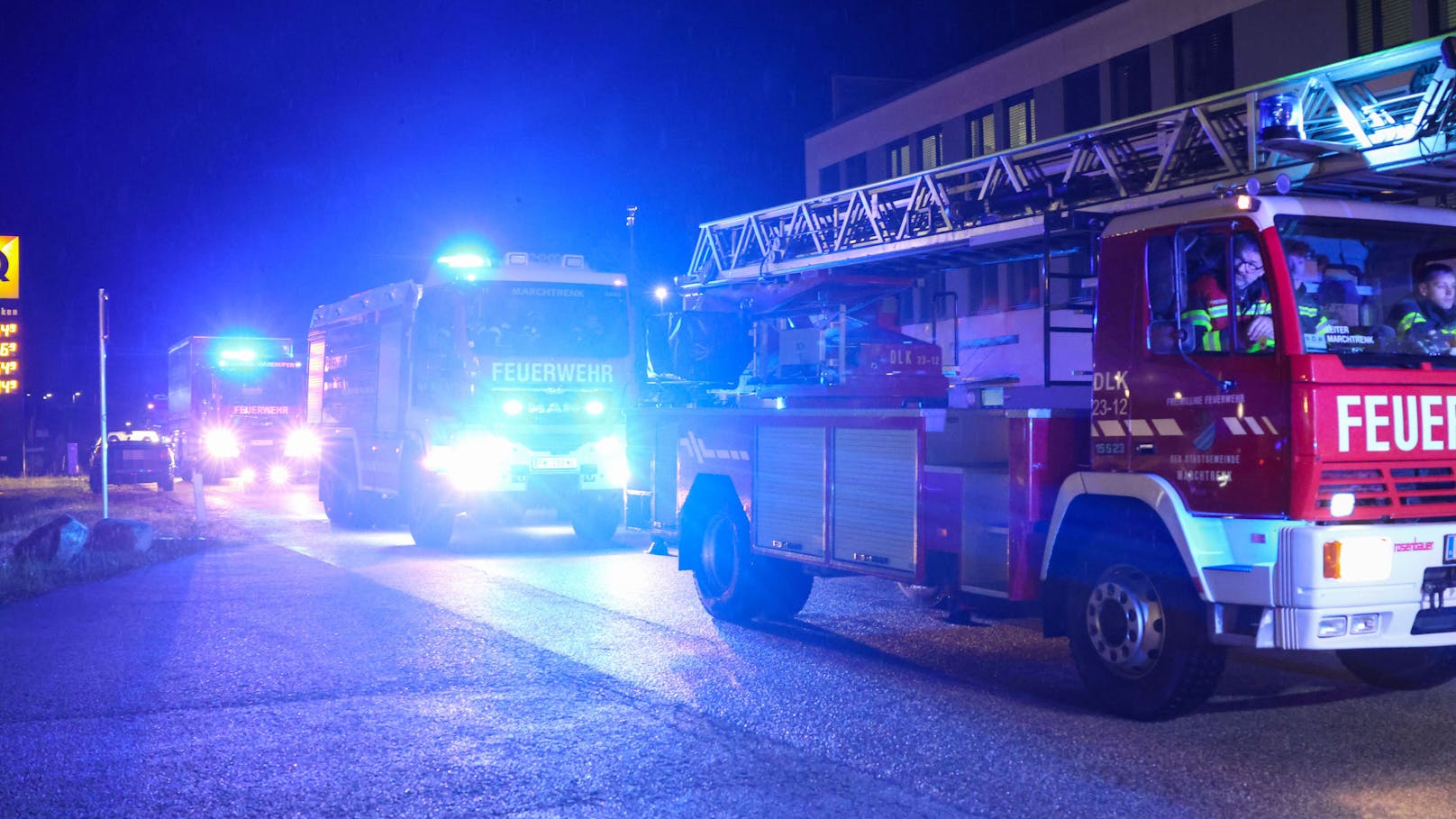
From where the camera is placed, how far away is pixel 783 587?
1053cm

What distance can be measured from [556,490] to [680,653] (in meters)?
8.02

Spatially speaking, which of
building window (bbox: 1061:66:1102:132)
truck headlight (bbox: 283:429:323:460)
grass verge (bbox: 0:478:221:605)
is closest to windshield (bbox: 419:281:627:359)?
grass verge (bbox: 0:478:221:605)

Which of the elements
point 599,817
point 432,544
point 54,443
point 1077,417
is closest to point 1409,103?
point 1077,417

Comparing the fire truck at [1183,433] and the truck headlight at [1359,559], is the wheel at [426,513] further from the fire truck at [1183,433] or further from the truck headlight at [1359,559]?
the truck headlight at [1359,559]

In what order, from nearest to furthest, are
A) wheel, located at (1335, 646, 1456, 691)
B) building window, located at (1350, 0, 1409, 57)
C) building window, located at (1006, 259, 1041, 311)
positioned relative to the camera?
wheel, located at (1335, 646, 1456, 691), building window, located at (1350, 0, 1409, 57), building window, located at (1006, 259, 1041, 311)

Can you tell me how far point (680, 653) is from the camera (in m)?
8.95

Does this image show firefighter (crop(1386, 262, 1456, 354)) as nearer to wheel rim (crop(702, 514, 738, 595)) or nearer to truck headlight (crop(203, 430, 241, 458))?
wheel rim (crop(702, 514, 738, 595))

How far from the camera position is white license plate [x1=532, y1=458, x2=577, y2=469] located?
54.3 feet

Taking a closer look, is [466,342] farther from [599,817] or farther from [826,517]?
[599,817]

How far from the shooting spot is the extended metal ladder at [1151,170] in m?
7.82

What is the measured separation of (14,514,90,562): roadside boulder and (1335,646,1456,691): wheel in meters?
12.7

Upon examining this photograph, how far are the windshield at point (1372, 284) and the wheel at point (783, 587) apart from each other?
4736 millimetres

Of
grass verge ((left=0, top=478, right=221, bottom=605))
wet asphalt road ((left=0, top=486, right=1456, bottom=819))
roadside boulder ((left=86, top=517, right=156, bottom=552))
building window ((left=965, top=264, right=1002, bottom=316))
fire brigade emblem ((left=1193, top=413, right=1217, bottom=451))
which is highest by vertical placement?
building window ((left=965, top=264, right=1002, bottom=316))

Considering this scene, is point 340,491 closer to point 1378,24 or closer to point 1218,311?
point 1218,311
